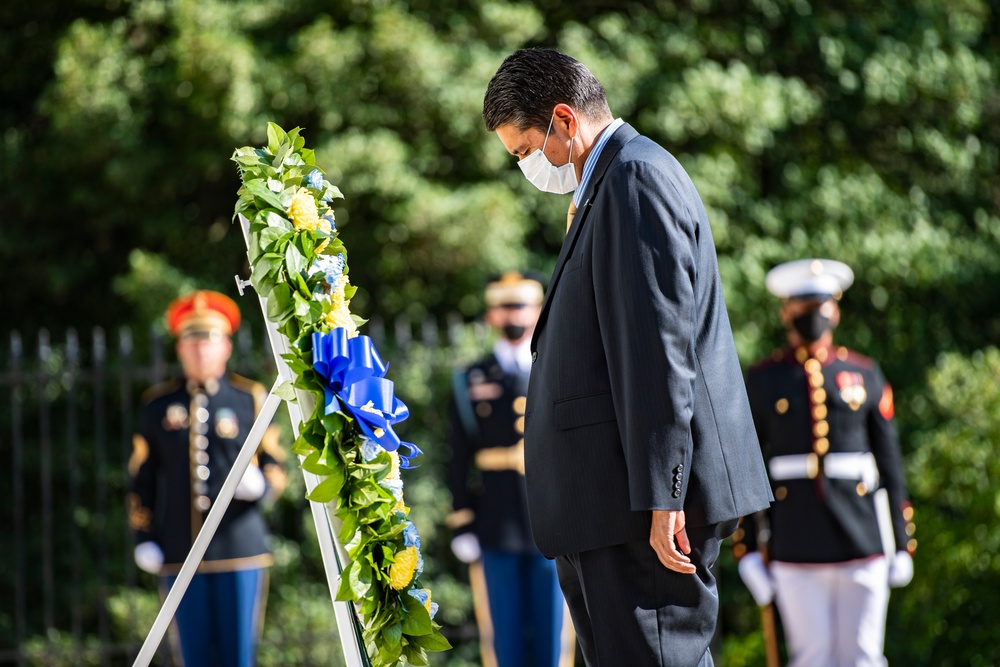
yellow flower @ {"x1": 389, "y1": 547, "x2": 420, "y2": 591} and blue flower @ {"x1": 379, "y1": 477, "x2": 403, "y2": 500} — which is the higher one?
blue flower @ {"x1": 379, "y1": 477, "x2": 403, "y2": 500}

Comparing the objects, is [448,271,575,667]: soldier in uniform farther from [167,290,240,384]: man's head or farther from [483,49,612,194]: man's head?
[483,49,612,194]: man's head

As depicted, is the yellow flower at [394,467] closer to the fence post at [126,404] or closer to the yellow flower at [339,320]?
the yellow flower at [339,320]

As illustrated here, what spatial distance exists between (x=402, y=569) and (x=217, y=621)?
286 centimetres

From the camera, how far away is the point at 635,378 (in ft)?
7.33

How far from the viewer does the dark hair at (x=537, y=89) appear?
245cm

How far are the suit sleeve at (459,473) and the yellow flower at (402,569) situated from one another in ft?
9.49

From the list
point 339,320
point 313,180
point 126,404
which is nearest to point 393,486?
point 339,320

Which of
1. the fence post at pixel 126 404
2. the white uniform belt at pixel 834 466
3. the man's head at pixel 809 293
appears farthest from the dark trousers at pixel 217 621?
the man's head at pixel 809 293

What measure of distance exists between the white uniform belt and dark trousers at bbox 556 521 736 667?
2450 millimetres

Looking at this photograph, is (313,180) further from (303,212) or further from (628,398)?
(628,398)

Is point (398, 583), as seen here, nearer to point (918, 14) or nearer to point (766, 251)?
point (766, 251)

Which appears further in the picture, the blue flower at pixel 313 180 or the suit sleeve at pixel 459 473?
the suit sleeve at pixel 459 473

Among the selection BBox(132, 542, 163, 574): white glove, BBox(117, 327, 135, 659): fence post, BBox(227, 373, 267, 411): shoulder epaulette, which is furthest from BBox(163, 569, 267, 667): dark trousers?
BBox(117, 327, 135, 659): fence post

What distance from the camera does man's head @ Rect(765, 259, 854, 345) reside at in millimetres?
4828
